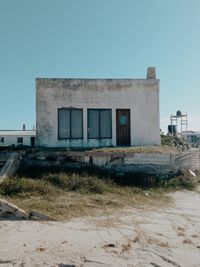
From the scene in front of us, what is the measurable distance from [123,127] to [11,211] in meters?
9.96

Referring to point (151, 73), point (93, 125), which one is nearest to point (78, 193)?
point (93, 125)

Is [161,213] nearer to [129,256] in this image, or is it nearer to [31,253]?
[129,256]

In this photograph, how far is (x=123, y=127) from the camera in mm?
18266

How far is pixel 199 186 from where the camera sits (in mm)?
14750

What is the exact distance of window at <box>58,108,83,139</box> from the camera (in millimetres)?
17625

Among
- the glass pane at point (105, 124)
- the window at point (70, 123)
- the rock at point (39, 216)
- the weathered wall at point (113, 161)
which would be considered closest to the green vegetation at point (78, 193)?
the rock at point (39, 216)

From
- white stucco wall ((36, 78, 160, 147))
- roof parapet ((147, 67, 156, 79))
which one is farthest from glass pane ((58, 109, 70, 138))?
roof parapet ((147, 67, 156, 79))

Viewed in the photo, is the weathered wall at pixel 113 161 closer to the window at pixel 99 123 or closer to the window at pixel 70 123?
the window at pixel 70 123

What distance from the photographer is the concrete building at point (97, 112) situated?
687 inches

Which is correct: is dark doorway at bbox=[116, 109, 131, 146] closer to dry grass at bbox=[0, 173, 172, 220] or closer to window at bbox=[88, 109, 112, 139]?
window at bbox=[88, 109, 112, 139]

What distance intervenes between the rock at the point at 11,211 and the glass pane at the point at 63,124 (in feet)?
26.8

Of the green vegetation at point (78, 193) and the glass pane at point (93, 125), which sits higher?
the glass pane at point (93, 125)

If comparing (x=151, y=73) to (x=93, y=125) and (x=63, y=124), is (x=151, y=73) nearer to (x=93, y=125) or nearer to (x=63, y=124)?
(x=93, y=125)

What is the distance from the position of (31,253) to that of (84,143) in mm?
10902
